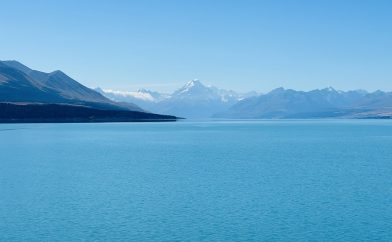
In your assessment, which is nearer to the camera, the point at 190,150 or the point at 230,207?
the point at 230,207

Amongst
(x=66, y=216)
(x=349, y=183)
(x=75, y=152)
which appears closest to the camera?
(x=66, y=216)

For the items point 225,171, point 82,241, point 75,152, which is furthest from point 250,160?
point 82,241

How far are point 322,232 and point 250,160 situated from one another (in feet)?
159

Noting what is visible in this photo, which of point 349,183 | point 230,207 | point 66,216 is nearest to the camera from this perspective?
point 66,216

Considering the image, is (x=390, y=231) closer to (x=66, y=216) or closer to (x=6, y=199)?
(x=66, y=216)

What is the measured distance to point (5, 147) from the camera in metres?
117

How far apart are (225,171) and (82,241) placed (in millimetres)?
38122

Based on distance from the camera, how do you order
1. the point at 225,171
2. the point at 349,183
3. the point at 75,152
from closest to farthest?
the point at 349,183
the point at 225,171
the point at 75,152

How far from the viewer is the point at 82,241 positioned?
118 feet

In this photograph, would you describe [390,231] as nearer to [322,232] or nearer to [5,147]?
[322,232]

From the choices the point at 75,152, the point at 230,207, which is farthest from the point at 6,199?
the point at 75,152

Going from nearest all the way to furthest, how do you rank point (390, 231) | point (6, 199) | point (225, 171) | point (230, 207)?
point (390, 231) → point (230, 207) → point (6, 199) → point (225, 171)

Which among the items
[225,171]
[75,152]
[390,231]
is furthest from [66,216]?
[75,152]

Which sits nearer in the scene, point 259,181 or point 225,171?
point 259,181
